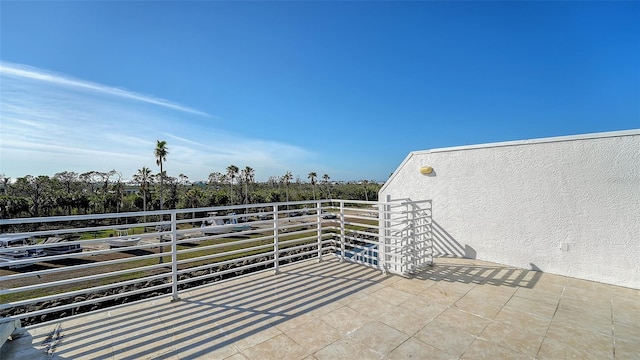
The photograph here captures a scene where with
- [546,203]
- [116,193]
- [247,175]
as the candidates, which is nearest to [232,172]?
[247,175]

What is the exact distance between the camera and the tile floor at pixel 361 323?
2299 millimetres

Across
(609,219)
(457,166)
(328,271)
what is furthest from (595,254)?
(328,271)

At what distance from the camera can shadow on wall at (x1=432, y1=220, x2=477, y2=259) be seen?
504 centimetres

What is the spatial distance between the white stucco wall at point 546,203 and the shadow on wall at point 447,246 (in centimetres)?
2

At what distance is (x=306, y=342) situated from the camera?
7.98 ft

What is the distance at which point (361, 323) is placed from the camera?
9.04 feet

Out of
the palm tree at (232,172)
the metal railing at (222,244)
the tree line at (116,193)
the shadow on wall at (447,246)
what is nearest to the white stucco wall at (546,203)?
the shadow on wall at (447,246)

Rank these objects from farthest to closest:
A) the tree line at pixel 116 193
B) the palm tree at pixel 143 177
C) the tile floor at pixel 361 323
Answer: the palm tree at pixel 143 177, the tree line at pixel 116 193, the tile floor at pixel 361 323

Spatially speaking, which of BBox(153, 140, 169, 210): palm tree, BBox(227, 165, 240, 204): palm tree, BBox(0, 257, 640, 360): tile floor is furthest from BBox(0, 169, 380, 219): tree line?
BBox(0, 257, 640, 360): tile floor

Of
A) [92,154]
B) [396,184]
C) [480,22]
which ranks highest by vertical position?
[480,22]

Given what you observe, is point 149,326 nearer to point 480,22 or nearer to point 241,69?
point 241,69

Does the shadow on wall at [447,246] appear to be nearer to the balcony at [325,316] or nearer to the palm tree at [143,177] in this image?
the balcony at [325,316]

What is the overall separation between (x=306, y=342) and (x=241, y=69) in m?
7.15

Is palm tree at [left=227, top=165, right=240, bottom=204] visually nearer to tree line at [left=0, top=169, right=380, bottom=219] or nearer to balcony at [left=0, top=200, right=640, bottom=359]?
tree line at [left=0, top=169, right=380, bottom=219]
